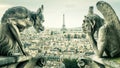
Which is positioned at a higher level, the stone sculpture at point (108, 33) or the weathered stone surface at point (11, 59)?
the stone sculpture at point (108, 33)

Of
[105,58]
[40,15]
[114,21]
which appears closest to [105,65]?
[105,58]

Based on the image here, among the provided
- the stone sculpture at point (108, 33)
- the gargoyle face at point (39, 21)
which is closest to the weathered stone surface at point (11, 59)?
the gargoyle face at point (39, 21)

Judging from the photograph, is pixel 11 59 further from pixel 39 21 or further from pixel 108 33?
pixel 108 33

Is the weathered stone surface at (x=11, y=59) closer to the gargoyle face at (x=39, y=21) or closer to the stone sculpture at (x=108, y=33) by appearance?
the gargoyle face at (x=39, y=21)

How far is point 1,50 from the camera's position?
10227 mm

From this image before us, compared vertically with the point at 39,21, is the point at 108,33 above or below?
below

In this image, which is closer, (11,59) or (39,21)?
(11,59)

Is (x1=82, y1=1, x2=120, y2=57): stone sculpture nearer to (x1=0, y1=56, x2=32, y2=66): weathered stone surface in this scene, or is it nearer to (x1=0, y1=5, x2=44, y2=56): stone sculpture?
(x1=0, y1=5, x2=44, y2=56): stone sculpture

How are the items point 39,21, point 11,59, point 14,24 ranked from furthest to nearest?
point 39,21 < point 14,24 < point 11,59

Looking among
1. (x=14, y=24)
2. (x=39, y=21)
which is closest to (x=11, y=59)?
(x=14, y=24)

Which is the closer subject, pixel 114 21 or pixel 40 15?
pixel 114 21

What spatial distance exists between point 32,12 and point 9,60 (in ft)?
3.79

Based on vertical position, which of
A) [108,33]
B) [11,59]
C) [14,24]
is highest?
[14,24]

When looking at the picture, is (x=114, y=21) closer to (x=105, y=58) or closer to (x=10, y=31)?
(x=105, y=58)
